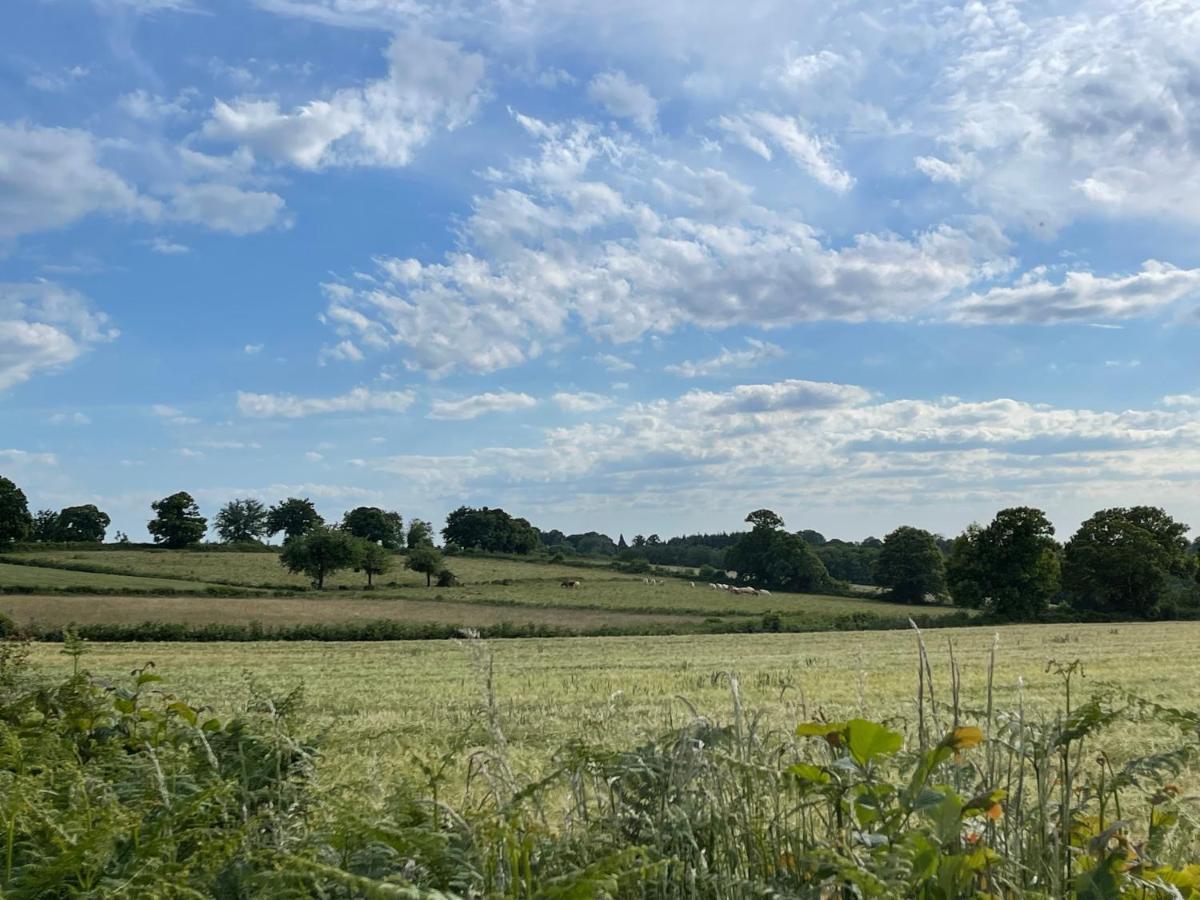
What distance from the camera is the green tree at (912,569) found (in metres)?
94.2

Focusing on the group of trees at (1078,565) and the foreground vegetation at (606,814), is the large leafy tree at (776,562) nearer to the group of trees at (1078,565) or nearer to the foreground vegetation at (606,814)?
the group of trees at (1078,565)

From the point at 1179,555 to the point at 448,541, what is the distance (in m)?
94.1

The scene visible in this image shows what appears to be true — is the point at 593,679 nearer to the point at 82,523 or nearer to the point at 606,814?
the point at 606,814

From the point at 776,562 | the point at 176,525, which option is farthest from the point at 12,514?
the point at 776,562

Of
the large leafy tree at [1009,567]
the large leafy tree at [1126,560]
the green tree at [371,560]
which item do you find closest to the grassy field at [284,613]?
the green tree at [371,560]

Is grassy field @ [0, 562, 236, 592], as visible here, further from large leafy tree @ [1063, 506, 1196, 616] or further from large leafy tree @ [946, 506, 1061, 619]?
large leafy tree @ [1063, 506, 1196, 616]

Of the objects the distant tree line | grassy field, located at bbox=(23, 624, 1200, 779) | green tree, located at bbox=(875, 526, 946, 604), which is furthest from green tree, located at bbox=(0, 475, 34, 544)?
green tree, located at bbox=(875, 526, 946, 604)

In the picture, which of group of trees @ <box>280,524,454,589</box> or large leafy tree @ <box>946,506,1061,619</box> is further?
group of trees @ <box>280,524,454,589</box>

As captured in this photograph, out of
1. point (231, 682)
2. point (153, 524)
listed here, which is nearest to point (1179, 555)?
point (231, 682)

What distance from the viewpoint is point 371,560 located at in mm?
87125

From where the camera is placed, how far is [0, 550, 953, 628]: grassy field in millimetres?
64562

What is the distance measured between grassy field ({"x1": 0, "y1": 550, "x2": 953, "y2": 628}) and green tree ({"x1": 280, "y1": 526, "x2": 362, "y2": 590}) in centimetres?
152

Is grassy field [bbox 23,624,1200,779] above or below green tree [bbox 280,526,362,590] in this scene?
below

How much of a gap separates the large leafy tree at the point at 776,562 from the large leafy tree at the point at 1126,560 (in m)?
26.1
